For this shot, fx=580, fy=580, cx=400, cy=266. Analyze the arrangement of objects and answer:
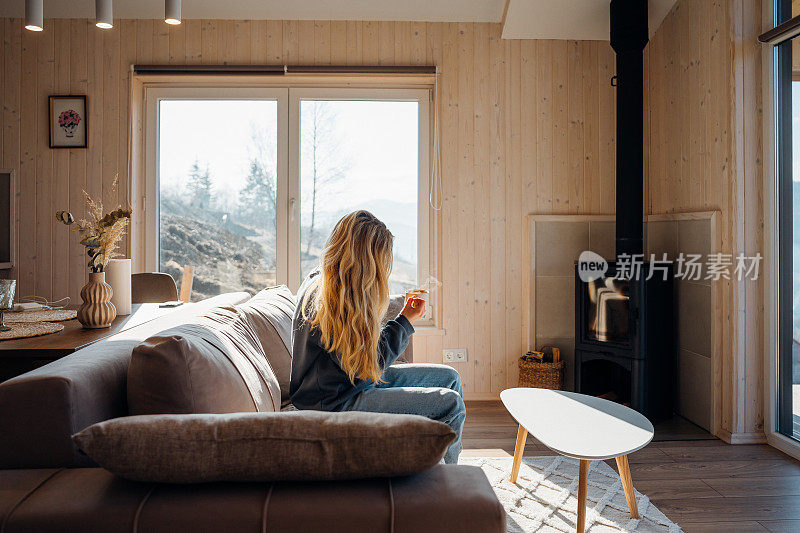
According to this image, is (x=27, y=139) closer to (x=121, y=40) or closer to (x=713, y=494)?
(x=121, y=40)

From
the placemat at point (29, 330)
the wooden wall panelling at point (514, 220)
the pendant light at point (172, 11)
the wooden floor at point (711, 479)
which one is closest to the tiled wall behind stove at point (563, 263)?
the wooden wall panelling at point (514, 220)

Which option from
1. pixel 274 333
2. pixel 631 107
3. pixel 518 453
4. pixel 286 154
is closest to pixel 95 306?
pixel 274 333

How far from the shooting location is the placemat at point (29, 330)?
81.7 inches

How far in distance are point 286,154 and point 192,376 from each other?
2.92 metres

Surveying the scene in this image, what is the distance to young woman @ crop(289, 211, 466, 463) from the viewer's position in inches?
68.2

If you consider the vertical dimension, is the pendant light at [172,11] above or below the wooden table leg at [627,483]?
above

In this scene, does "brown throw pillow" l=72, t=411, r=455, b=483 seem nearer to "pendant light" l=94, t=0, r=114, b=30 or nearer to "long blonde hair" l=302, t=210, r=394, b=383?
"long blonde hair" l=302, t=210, r=394, b=383

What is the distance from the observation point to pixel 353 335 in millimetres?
1729

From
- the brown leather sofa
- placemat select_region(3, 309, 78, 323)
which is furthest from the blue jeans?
placemat select_region(3, 309, 78, 323)

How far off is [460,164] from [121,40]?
2414 millimetres

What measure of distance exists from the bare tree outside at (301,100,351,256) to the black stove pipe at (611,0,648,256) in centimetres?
187

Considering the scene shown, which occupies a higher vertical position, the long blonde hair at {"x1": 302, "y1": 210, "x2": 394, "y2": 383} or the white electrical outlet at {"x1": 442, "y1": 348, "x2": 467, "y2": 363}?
the long blonde hair at {"x1": 302, "y1": 210, "x2": 394, "y2": 383}

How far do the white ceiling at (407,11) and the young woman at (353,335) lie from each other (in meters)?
2.55

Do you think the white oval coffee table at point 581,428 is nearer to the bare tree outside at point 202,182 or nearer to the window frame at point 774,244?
the window frame at point 774,244
